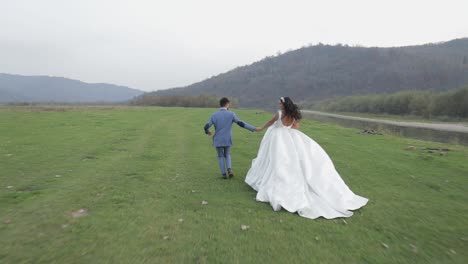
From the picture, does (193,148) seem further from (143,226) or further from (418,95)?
(418,95)

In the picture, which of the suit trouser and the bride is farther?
the suit trouser

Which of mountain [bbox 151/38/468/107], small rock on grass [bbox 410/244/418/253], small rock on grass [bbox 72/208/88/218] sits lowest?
small rock on grass [bbox 410/244/418/253]

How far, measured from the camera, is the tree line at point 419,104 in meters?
63.5

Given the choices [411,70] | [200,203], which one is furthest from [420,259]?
[411,70]

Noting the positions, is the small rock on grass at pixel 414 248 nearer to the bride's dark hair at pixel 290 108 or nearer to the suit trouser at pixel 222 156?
the bride's dark hair at pixel 290 108

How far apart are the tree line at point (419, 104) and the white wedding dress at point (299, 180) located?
7234 cm

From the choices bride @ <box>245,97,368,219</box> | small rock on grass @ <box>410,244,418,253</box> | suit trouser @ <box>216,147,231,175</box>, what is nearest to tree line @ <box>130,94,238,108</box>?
suit trouser @ <box>216,147,231,175</box>

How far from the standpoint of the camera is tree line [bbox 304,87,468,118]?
63.5 meters

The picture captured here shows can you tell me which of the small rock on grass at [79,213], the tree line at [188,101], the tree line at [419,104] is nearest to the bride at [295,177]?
the small rock on grass at [79,213]

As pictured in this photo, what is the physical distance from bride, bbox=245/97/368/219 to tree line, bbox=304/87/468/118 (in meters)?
72.3

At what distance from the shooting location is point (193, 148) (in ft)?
53.4

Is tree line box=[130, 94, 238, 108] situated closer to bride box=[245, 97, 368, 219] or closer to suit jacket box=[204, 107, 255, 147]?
suit jacket box=[204, 107, 255, 147]

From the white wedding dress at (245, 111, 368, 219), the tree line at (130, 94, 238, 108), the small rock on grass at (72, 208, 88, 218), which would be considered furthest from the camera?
the tree line at (130, 94, 238, 108)

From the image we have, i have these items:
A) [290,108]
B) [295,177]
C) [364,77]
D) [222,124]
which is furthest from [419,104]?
[364,77]
